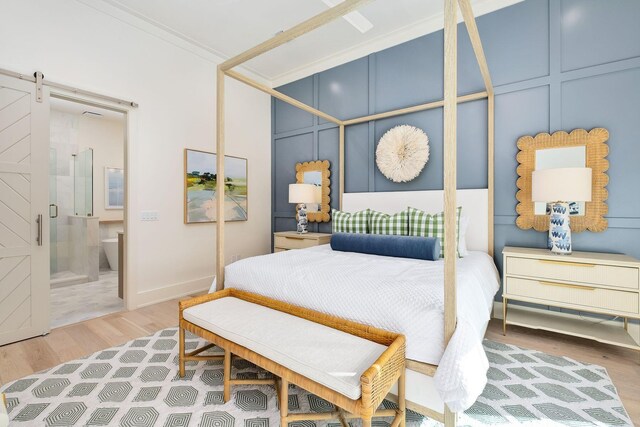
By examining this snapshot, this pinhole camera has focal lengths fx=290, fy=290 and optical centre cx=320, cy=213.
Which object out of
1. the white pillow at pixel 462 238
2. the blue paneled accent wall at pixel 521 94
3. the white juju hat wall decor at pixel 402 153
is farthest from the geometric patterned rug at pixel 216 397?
the white juju hat wall decor at pixel 402 153

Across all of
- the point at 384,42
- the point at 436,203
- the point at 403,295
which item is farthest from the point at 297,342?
the point at 384,42

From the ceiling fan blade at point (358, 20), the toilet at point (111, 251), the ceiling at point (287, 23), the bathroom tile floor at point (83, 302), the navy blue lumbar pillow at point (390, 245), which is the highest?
the ceiling at point (287, 23)

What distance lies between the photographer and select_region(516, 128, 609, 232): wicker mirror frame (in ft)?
8.16

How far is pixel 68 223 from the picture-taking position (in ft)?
15.4

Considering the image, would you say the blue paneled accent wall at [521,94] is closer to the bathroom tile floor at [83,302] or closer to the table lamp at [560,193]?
the table lamp at [560,193]

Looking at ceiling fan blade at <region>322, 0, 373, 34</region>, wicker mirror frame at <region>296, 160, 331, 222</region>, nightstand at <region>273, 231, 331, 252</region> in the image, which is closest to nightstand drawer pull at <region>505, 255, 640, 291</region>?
nightstand at <region>273, 231, 331, 252</region>

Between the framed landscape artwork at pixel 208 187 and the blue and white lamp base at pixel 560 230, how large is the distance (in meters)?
3.79

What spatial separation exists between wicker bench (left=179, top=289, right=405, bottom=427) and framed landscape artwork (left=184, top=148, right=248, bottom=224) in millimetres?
2160

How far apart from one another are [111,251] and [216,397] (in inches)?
181

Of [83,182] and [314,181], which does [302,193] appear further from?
[83,182]

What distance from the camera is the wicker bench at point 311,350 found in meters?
1.17

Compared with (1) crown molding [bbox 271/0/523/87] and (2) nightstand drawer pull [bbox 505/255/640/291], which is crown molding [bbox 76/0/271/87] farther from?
(2) nightstand drawer pull [bbox 505/255/640/291]

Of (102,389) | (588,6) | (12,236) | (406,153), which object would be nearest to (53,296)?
(12,236)

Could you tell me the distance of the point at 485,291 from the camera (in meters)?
2.11
